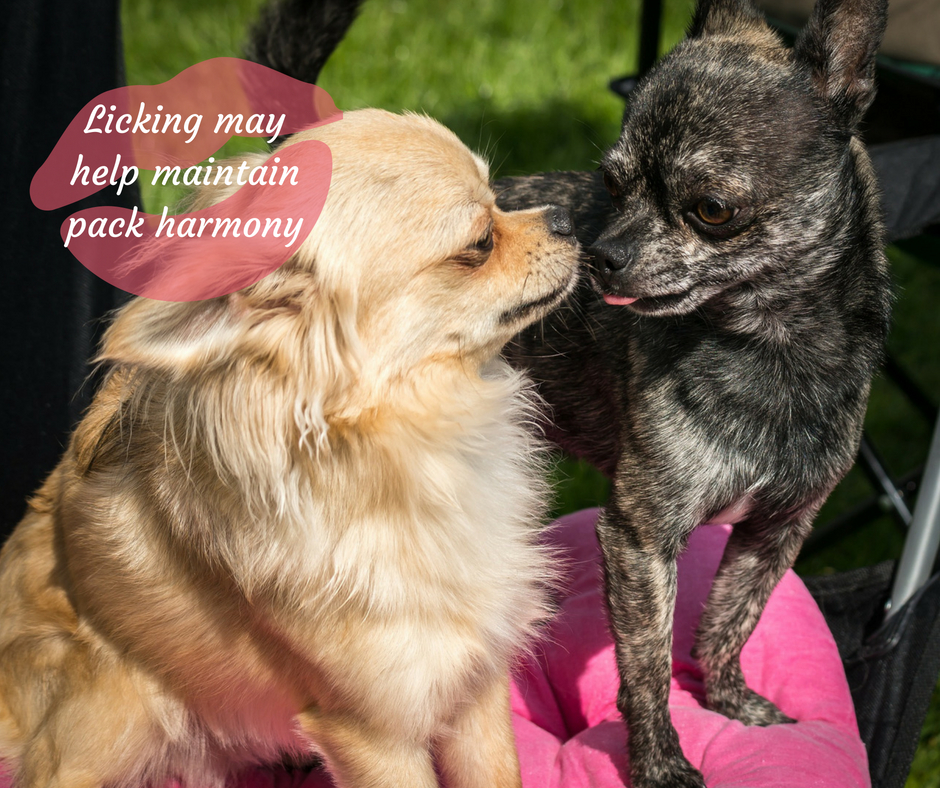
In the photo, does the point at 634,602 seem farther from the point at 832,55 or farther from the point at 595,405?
the point at 832,55

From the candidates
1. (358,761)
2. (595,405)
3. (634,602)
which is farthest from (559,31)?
(358,761)

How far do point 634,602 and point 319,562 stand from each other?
0.61 meters

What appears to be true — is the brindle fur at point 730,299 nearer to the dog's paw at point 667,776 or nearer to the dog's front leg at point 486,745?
the dog's paw at point 667,776

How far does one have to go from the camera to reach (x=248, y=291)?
3.98ft

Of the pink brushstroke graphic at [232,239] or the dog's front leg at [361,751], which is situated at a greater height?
the pink brushstroke graphic at [232,239]

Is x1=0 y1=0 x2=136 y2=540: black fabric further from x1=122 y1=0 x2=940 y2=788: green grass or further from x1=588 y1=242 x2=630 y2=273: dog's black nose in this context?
x1=122 y1=0 x2=940 y2=788: green grass

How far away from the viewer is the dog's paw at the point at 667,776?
1.64m

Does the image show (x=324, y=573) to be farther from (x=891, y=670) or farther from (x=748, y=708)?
(x=891, y=670)

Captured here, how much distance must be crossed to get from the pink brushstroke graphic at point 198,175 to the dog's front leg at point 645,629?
32.2 inches

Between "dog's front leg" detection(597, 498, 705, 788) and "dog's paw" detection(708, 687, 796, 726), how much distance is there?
9.9 inches

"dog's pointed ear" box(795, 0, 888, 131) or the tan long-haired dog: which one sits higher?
"dog's pointed ear" box(795, 0, 888, 131)

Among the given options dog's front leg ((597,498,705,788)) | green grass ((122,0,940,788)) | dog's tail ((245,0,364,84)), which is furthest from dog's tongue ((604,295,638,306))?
green grass ((122,0,940,788))

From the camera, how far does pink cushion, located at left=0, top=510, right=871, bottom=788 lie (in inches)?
67.0

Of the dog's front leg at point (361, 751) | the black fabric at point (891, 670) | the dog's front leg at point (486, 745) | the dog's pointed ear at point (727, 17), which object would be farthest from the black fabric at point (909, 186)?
the dog's front leg at point (361, 751)
